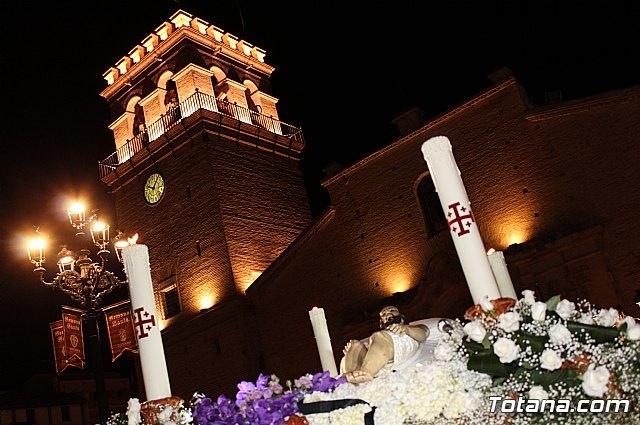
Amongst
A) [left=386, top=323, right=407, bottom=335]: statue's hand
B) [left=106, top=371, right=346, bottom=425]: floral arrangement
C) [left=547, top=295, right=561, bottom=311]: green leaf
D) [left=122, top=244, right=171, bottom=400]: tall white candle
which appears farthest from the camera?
[left=122, top=244, right=171, bottom=400]: tall white candle

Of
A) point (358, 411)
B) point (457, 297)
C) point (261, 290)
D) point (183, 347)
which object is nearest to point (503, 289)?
point (358, 411)

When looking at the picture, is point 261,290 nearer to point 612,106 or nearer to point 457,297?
point 457,297

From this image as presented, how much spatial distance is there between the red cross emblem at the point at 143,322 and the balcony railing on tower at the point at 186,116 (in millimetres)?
18380

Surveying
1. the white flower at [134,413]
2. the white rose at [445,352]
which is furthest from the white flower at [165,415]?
the white rose at [445,352]

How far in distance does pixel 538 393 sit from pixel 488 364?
29 centimetres

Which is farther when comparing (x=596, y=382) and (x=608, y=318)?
(x=608, y=318)

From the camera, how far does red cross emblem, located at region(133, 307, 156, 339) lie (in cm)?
577

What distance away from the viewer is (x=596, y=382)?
302 cm

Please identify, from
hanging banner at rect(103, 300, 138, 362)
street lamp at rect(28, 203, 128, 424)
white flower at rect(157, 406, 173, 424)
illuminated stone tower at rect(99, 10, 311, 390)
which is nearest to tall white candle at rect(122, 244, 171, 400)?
white flower at rect(157, 406, 173, 424)

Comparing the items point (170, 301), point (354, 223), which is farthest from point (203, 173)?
point (354, 223)

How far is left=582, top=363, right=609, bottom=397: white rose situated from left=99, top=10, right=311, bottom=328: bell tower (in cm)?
1929

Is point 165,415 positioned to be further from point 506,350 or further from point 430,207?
point 430,207

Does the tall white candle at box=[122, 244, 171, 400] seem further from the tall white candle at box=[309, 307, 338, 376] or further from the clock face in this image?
the clock face

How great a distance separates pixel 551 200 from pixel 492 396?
15.5 meters
